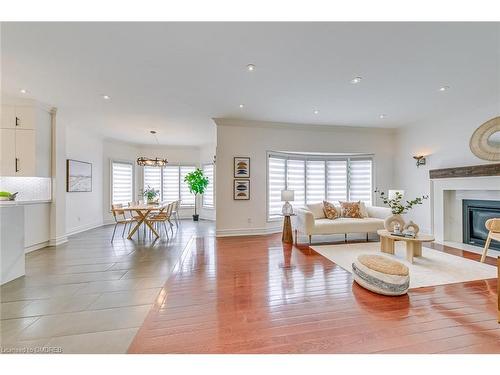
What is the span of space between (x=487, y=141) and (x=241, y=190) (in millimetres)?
4997

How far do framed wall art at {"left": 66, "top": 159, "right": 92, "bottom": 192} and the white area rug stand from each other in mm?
6239

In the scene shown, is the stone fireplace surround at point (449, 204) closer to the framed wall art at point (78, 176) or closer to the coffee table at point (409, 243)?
the coffee table at point (409, 243)

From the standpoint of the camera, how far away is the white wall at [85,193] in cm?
596

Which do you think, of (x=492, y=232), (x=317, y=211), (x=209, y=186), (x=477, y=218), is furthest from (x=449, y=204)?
(x=209, y=186)

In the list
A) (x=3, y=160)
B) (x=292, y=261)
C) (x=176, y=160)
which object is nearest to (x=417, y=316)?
(x=292, y=261)

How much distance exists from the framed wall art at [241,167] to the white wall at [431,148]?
4.30m

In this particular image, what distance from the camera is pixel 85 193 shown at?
6.63 m

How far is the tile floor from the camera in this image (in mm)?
1830

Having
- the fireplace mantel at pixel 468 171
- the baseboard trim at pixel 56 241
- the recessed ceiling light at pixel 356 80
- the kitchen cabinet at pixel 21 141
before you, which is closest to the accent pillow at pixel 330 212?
the fireplace mantel at pixel 468 171

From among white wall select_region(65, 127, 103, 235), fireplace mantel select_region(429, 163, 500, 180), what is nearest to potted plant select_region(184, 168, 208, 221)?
white wall select_region(65, 127, 103, 235)

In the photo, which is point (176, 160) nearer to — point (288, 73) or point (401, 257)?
point (288, 73)

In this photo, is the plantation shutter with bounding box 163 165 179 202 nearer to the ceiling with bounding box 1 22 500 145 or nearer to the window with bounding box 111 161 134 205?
the window with bounding box 111 161 134 205
